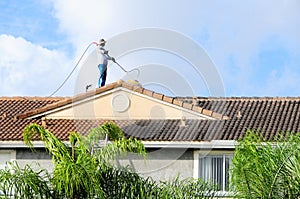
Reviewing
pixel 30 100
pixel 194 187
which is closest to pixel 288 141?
pixel 194 187

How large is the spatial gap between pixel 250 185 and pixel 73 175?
13.6 feet

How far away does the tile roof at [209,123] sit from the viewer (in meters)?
28.9

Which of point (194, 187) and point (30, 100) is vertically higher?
point (30, 100)

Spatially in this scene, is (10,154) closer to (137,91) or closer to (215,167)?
(137,91)

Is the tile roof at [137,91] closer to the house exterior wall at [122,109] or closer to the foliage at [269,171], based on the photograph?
the house exterior wall at [122,109]

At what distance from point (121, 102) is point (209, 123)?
10.9 ft

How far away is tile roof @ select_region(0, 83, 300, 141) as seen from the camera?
94.8ft

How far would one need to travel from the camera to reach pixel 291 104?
32.3m

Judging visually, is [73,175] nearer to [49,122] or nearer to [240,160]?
[240,160]

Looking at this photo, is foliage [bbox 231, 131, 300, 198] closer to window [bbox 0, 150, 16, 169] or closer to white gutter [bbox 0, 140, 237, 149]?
white gutter [bbox 0, 140, 237, 149]

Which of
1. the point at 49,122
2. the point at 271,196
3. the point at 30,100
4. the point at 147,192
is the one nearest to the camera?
the point at 271,196

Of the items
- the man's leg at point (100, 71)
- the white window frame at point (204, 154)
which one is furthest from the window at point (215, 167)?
the man's leg at point (100, 71)

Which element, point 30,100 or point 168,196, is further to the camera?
point 30,100

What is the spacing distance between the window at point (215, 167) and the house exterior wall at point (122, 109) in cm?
209
